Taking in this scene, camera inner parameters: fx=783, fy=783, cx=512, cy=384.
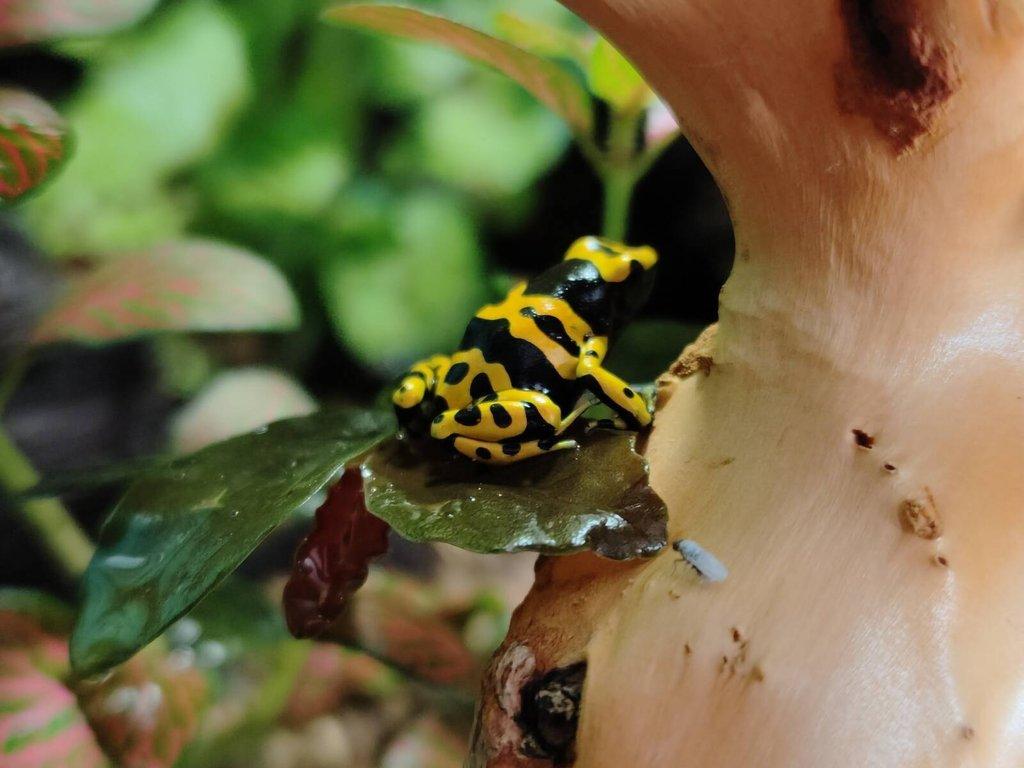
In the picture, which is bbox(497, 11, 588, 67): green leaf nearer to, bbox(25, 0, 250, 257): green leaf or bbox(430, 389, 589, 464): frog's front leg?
bbox(430, 389, 589, 464): frog's front leg

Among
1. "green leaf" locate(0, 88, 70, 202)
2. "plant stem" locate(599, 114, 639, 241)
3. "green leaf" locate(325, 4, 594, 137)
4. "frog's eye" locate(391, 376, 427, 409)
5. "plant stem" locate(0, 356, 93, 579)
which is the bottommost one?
"plant stem" locate(0, 356, 93, 579)

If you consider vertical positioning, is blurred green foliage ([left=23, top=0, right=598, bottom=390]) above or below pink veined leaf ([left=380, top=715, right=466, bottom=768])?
above

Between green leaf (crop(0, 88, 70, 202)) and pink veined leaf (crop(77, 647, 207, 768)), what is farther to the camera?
pink veined leaf (crop(77, 647, 207, 768))

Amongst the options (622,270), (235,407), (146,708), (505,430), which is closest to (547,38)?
(622,270)

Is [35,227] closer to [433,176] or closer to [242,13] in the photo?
[242,13]

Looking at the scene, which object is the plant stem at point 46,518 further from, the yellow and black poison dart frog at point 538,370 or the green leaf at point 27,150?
the yellow and black poison dart frog at point 538,370

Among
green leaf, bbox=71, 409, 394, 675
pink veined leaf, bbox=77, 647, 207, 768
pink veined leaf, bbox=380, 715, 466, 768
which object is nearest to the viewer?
green leaf, bbox=71, 409, 394, 675

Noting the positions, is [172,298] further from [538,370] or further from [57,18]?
[538,370]

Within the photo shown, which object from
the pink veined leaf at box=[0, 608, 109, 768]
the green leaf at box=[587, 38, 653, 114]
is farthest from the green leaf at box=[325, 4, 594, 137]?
the pink veined leaf at box=[0, 608, 109, 768]
